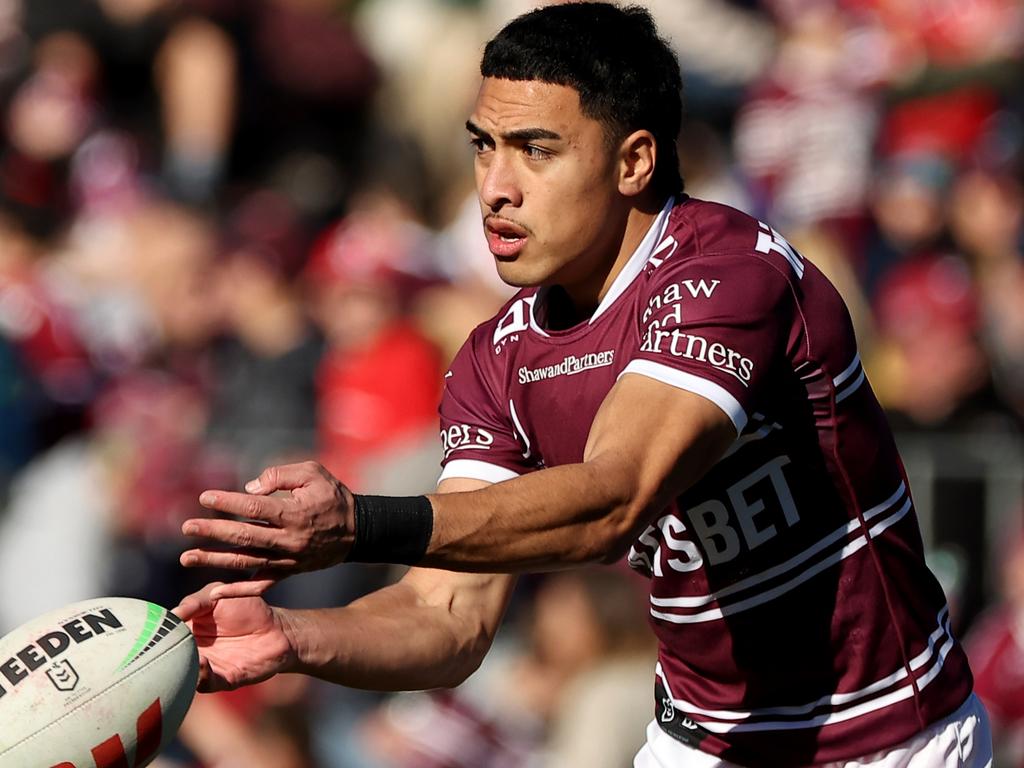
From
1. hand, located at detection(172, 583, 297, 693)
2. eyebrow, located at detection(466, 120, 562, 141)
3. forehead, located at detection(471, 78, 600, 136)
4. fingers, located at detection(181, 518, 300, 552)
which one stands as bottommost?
hand, located at detection(172, 583, 297, 693)

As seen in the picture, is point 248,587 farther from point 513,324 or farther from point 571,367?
point 513,324

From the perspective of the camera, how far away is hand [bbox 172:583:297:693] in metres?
4.05

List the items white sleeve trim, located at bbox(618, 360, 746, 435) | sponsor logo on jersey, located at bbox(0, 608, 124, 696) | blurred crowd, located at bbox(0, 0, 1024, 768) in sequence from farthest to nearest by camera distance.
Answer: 1. blurred crowd, located at bbox(0, 0, 1024, 768)
2. sponsor logo on jersey, located at bbox(0, 608, 124, 696)
3. white sleeve trim, located at bbox(618, 360, 746, 435)

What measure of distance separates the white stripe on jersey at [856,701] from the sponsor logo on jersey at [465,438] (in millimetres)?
888

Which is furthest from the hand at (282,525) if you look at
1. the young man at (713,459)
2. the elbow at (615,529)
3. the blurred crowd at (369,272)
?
the blurred crowd at (369,272)

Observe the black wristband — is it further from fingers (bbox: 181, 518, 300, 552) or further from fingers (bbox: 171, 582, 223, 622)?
fingers (bbox: 171, 582, 223, 622)

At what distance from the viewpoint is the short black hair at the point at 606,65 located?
4.12 m

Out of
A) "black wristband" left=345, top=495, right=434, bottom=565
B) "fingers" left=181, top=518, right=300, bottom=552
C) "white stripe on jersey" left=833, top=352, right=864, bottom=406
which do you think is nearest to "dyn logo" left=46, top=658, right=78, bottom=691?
"fingers" left=181, top=518, right=300, bottom=552

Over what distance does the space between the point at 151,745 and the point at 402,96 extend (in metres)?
8.15

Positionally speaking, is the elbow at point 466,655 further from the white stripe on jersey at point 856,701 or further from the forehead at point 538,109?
the forehead at point 538,109

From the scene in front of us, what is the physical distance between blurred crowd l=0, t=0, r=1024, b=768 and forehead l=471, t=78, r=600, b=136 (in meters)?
3.56

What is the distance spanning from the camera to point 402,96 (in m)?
11.6

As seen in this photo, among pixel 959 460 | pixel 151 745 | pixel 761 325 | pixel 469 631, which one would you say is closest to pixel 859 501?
pixel 761 325

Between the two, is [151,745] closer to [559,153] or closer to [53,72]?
[559,153]
